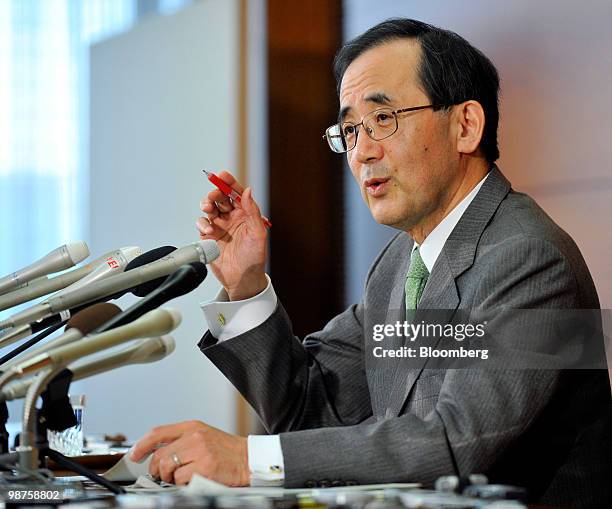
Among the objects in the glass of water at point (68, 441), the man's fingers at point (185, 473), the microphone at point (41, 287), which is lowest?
the glass of water at point (68, 441)

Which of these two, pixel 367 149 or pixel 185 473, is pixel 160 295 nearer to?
pixel 185 473

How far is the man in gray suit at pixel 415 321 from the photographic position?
49.9 inches

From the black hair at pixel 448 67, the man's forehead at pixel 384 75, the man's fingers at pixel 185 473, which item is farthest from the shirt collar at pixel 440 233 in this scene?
the man's fingers at pixel 185 473

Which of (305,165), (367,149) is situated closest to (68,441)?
(367,149)

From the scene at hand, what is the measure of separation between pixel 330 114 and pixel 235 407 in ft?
3.66

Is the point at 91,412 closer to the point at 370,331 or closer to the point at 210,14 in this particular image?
the point at 210,14

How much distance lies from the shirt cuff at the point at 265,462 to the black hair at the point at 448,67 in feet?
2.62

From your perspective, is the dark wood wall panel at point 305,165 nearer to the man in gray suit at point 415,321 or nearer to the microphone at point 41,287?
the man in gray suit at point 415,321

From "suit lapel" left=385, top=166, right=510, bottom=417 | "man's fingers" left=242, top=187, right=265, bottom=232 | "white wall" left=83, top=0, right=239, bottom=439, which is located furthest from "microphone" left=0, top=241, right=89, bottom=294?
"white wall" left=83, top=0, right=239, bottom=439

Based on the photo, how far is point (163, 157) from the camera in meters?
3.64

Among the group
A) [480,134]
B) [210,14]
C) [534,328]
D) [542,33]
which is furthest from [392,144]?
[210,14]

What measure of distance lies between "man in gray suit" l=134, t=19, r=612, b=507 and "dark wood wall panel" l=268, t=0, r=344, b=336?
1.49 meters

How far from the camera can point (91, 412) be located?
389 cm

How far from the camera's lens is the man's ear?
1791 mm
